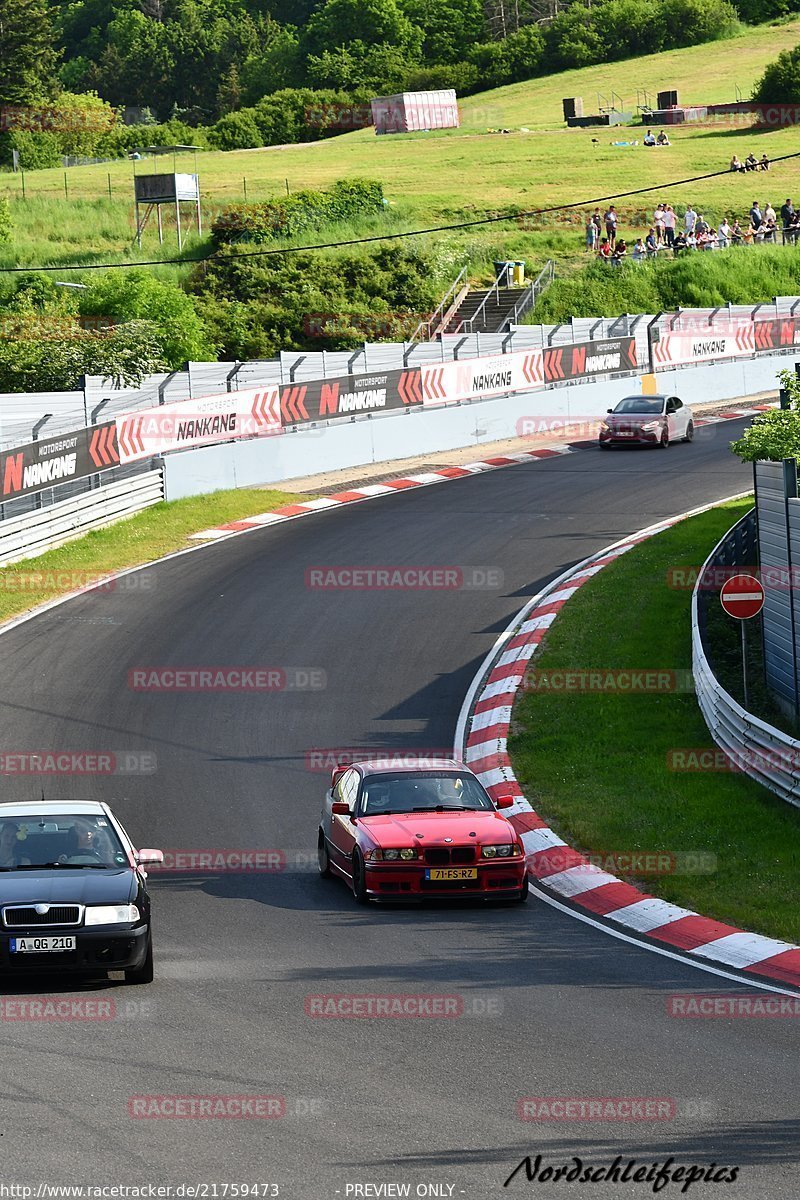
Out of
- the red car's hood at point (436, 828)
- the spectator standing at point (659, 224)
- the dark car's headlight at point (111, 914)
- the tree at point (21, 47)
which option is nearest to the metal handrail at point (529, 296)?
the spectator standing at point (659, 224)

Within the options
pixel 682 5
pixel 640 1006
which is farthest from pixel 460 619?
pixel 682 5

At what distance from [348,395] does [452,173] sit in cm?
5818

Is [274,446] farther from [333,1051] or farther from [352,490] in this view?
[333,1051]

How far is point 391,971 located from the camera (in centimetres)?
1195

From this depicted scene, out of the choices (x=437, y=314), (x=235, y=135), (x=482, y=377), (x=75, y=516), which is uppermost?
(x=235, y=135)

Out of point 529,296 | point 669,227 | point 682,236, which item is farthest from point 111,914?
point 682,236

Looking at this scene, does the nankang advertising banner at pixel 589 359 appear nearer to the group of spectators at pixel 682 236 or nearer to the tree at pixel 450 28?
the group of spectators at pixel 682 236

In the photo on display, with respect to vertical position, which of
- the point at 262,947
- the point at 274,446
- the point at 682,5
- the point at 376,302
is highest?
the point at 682,5

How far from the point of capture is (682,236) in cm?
6638

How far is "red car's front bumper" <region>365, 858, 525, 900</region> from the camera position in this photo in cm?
1405

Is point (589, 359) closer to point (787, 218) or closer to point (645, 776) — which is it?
point (787, 218)

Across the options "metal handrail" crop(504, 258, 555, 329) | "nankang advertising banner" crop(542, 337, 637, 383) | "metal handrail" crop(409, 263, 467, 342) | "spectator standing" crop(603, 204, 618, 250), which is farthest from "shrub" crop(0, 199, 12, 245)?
"nankang advertising banner" crop(542, 337, 637, 383)

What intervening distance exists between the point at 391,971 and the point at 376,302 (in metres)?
52.1

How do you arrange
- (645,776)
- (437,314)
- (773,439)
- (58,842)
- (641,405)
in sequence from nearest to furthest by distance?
(58,842) < (645,776) < (773,439) < (641,405) < (437,314)
